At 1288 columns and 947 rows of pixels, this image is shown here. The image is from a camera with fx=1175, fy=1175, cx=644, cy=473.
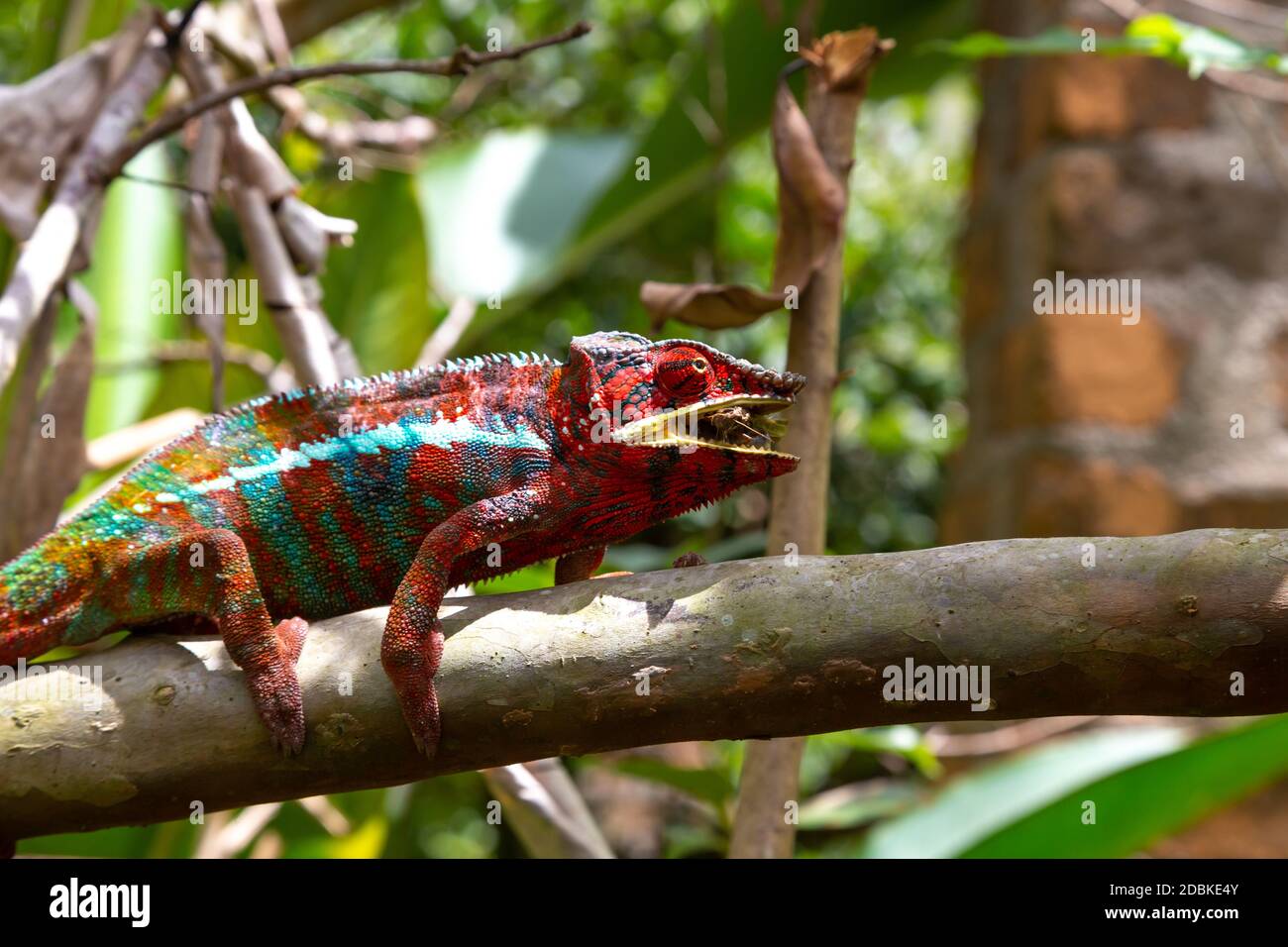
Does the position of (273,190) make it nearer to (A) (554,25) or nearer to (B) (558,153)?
(B) (558,153)

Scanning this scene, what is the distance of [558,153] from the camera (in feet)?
11.2

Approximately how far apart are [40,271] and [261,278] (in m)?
0.32

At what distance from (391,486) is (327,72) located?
69cm

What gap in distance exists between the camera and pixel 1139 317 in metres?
3.16

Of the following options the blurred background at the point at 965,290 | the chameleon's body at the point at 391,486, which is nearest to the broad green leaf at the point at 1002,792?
the blurred background at the point at 965,290

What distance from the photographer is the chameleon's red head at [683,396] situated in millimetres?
1468

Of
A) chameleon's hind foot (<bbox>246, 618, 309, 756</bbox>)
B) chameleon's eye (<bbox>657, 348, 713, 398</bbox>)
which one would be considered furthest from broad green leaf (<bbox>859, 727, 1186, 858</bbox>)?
chameleon's hind foot (<bbox>246, 618, 309, 756</bbox>)

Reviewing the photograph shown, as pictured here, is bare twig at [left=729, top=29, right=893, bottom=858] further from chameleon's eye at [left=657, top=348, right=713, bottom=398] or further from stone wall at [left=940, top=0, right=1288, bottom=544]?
stone wall at [left=940, top=0, right=1288, bottom=544]

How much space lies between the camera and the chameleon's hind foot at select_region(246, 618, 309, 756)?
4.19 ft

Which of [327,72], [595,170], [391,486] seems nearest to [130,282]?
[595,170]

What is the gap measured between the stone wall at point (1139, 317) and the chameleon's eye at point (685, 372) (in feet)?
5.99

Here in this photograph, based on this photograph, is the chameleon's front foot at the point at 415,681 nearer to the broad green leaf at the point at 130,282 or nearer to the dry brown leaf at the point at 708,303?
the dry brown leaf at the point at 708,303

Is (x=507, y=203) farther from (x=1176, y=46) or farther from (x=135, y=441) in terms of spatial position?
(x=1176, y=46)

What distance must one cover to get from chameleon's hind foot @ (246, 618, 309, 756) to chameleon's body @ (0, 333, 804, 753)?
10 cm
